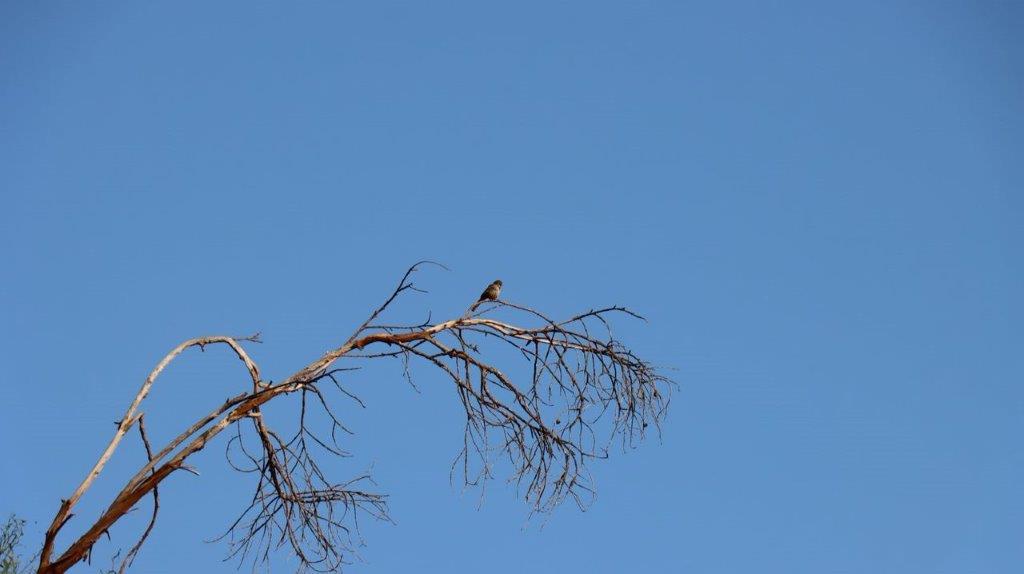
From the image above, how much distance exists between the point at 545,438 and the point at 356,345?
76 centimetres

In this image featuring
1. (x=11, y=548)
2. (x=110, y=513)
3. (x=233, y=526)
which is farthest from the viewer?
(x=11, y=548)

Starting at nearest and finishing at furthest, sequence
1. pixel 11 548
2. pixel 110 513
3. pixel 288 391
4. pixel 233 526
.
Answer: pixel 110 513 < pixel 288 391 < pixel 233 526 < pixel 11 548

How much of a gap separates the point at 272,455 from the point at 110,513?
631 mm

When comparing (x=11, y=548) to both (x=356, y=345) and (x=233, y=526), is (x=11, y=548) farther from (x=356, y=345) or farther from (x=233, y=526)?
(x=356, y=345)

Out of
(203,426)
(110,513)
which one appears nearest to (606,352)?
(203,426)

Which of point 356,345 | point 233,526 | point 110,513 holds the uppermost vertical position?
point 356,345

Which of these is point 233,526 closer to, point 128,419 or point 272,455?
point 272,455

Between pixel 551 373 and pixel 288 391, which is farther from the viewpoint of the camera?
pixel 551 373

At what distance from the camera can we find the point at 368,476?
403 centimetres

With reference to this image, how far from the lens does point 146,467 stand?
3.41 meters

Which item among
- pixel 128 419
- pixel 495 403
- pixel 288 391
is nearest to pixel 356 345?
pixel 288 391

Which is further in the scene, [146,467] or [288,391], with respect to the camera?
[288,391]

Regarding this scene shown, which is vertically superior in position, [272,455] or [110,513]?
[272,455]

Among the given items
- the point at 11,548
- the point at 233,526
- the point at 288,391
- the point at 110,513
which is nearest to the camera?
the point at 110,513
